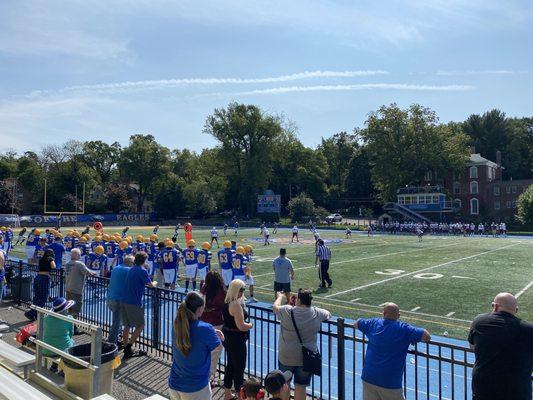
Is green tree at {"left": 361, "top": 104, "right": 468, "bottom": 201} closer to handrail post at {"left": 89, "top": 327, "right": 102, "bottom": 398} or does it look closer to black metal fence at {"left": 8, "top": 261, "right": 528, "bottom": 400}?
black metal fence at {"left": 8, "top": 261, "right": 528, "bottom": 400}

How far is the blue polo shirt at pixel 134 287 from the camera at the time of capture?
766 centimetres

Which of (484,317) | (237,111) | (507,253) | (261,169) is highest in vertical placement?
(237,111)

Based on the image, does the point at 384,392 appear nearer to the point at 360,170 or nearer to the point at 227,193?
the point at 227,193

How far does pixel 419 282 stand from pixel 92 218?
5791 cm

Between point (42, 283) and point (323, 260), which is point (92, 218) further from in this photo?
point (42, 283)

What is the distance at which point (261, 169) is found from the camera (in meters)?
76.0

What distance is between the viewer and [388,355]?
458 centimetres

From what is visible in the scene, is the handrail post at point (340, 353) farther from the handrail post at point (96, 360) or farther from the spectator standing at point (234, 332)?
the handrail post at point (96, 360)

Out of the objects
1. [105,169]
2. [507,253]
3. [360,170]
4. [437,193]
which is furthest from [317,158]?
[507,253]

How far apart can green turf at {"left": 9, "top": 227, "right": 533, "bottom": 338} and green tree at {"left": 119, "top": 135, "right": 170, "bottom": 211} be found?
59.6m

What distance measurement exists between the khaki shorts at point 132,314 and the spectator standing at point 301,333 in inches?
130

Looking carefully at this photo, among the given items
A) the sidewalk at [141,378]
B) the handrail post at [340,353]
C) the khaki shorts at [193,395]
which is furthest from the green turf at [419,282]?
the khaki shorts at [193,395]

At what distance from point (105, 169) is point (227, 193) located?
1053 inches

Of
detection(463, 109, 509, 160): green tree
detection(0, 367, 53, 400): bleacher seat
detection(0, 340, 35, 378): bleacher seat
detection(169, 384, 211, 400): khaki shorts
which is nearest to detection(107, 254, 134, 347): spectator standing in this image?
detection(0, 340, 35, 378): bleacher seat
